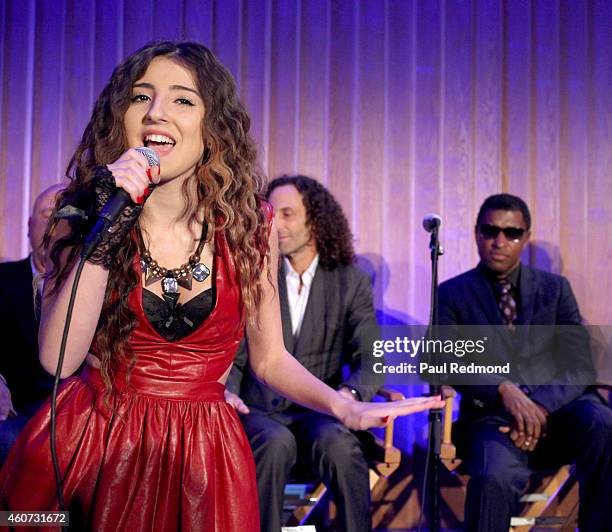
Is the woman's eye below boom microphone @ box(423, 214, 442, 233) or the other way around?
the other way around

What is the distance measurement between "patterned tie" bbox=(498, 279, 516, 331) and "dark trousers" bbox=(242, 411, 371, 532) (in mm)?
1128

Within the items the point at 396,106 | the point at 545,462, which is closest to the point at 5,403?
the point at 545,462

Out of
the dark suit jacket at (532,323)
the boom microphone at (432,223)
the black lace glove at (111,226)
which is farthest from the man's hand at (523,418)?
the black lace glove at (111,226)

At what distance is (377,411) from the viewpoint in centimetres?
169

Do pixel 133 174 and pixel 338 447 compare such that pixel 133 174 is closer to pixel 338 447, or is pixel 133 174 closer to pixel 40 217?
pixel 338 447

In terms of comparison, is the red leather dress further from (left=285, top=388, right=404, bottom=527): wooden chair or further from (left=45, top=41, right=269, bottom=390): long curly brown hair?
(left=285, top=388, right=404, bottom=527): wooden chair

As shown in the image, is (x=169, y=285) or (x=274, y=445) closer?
(x=169, y=285)

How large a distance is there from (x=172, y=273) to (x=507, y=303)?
2.65 meters

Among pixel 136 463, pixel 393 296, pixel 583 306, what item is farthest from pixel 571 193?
pixel 136 463

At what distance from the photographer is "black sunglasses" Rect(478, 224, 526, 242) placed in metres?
4.02

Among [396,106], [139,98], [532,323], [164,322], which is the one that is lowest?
[532,323]

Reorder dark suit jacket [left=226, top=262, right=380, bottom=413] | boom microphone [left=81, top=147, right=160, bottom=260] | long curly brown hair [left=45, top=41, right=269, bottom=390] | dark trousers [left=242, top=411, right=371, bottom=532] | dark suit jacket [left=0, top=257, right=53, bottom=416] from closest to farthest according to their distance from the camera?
boom microphone [left=81, top=147, right=160, bottom=260]
long curly brown hair [left=45, top=41, right=269, bottom=390]
dark trousers [left=242, top=411, right=371, bottom=532]
dark suit jacket [left=0, top=257, right=53, bottom=416]
dark suit jacket [left=226, top=262, right=380, bottom=413]

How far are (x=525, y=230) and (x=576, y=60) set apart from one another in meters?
1.32

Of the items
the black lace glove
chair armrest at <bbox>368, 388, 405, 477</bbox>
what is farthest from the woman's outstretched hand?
chair armrest at <bbox>368, 388, 405, 477</bbox>
